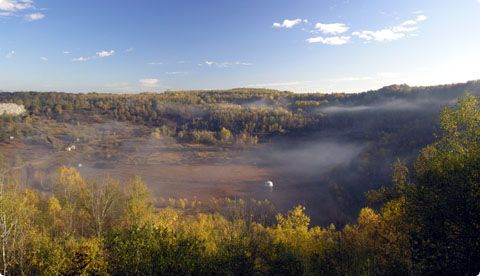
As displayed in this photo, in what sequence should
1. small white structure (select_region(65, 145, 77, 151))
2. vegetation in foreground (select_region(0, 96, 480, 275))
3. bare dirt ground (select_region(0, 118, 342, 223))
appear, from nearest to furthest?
vegetation in foreground (select_region(0, 96, 480, 275)), bare dirt ground (select_region(0, 118, 342, 223)), small white structure (select_region(65, 145, 77, 151))

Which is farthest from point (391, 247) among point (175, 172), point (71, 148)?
point (71, 148)

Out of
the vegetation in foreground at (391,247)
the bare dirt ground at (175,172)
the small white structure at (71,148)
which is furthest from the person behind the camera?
the small white structure at (71,148)

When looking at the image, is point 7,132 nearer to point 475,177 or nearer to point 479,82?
point 475,177

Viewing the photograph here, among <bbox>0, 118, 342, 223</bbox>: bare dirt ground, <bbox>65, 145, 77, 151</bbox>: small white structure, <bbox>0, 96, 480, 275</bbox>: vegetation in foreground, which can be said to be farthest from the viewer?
<bbox>65, 145, 77, 151</bbox>: small white structure

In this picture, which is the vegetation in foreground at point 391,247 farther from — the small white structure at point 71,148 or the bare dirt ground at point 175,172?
the small white structure at point 71,148

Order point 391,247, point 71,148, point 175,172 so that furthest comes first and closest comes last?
point 71,148, point 175,172, point 391,247

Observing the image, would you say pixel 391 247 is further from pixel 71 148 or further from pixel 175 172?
pixel 71 148

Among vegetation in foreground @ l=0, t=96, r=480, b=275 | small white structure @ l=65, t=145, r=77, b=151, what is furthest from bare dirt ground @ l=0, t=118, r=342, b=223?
vegetation in foreground @ l=0, t=96, r=480, b=275

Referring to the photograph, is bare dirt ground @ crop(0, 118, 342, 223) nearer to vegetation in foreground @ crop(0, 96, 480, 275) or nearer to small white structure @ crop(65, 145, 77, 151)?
small white structure @ crop(65, 145, 77, 151)

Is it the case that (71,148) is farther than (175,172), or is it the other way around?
(71,148)

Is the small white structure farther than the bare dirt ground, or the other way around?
the small white structure

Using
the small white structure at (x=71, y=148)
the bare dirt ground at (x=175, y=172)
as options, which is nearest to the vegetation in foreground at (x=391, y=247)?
the bare dirt ground at (x=175, y=172)
